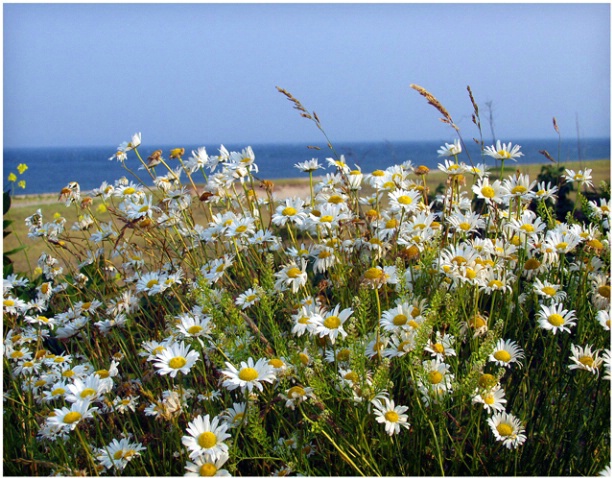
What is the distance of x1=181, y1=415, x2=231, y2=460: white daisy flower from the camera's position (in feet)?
5.41

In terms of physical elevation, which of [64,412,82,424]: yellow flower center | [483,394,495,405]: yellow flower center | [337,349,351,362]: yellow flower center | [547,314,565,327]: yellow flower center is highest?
[547,314,565,327]: yellow flower center

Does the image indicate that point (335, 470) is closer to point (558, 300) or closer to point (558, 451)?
point (558, 451)

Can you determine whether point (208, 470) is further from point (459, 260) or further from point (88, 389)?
point (459, 260)

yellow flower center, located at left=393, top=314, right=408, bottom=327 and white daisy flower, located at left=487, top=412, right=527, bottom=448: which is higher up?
yellow flower center, located at left=393, top=314, right=408, bottom=327

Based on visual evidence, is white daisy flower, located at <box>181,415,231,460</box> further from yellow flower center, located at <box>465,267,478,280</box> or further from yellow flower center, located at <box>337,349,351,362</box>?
yellow flower center, located at <box>465,267,478,280</box>

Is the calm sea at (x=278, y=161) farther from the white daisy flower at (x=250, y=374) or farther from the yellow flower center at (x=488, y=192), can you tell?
the white daisy flower at (x=250, y=374)

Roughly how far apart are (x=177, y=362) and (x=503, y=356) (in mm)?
1059

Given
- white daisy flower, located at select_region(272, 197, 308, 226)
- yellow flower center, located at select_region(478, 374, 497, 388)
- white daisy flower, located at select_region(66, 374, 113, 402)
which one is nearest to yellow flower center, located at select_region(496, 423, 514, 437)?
yellow flower center, located at select_region(478, 374, 497, 388)

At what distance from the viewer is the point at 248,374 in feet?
5.67

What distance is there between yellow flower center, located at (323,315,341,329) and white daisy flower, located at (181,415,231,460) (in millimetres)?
428

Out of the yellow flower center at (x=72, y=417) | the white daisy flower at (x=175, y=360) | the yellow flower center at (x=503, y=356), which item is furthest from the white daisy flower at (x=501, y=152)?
the yellow flower center at (x=72, y=417)

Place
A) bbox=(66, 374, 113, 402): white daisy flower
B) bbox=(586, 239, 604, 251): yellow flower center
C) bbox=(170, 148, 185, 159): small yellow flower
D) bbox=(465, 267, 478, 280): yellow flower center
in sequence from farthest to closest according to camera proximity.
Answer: bbox=(170, 148, 185, 159): small yellow flower < bbox=(586, 239, 604, 251): yellow flower center < bbox=(465, 267, 478, 280): yellow flower center < bbox=(66, 374, 113, 402): white daisy flower

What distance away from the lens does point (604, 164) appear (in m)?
8.29

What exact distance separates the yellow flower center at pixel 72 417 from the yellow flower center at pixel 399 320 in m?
1.01
